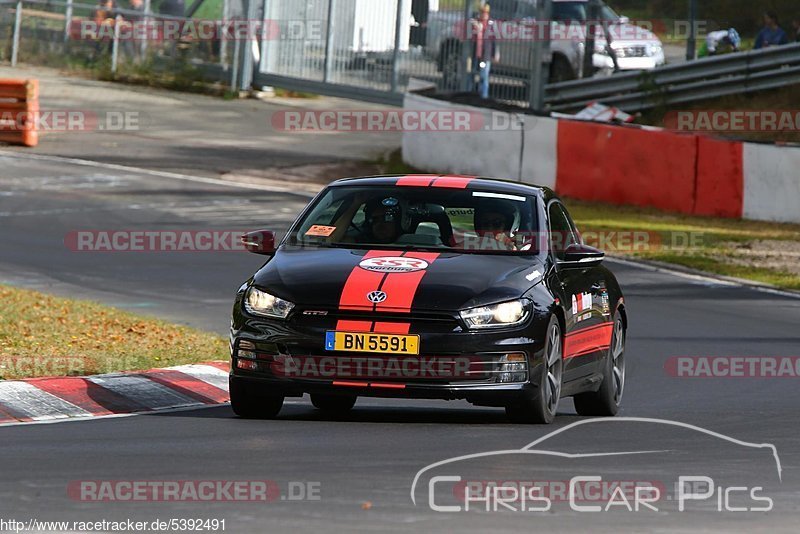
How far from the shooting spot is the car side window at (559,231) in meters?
9.74

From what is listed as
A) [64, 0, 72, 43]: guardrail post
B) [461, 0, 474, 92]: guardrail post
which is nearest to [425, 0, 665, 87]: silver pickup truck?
[461, 0, 474, 92]: guardrail post

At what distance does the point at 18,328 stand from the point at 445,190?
12.7ft

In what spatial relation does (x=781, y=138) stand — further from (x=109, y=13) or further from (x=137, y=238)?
(x=109, y=13)

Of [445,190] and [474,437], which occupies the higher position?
[445,190]

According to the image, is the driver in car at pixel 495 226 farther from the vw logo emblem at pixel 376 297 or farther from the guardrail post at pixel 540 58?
the guardrail post at pixel 540 58

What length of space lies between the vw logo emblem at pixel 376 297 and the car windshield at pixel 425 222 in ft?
2.73

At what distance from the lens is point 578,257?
9.60 metres

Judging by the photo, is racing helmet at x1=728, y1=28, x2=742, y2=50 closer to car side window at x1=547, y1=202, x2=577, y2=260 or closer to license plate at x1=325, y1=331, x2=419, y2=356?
car side window at x1=547, y1=202, x2=577, y2=260

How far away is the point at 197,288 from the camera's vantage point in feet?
54.3

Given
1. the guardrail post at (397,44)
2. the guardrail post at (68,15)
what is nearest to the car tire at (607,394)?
the guardrail post at (397,44)

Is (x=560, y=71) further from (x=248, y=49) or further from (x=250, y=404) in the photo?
(x=250, y=404)

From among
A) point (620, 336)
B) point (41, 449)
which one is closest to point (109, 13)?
point (620, 336)

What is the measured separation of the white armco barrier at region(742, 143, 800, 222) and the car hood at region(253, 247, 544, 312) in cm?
1384

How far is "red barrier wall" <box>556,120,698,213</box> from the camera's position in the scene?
76.1ft
